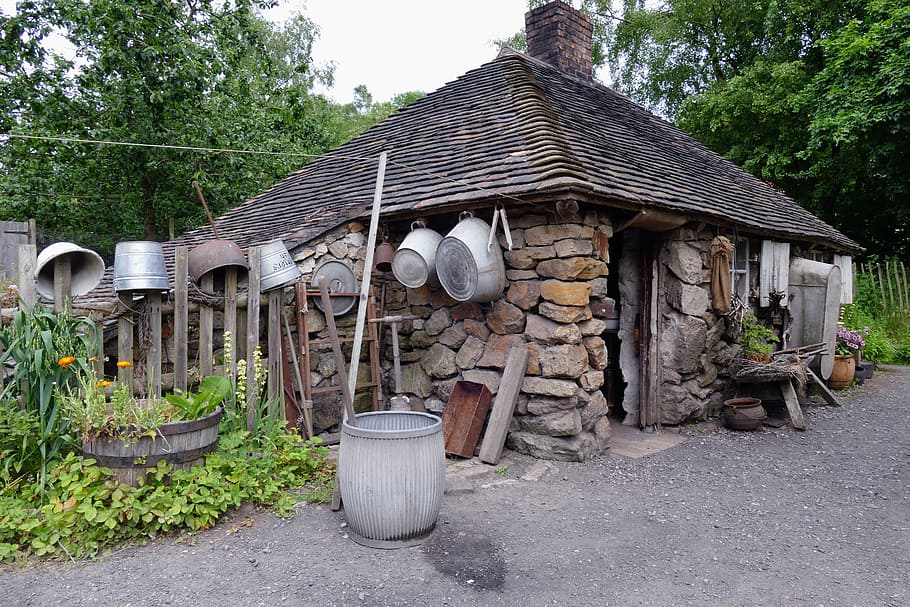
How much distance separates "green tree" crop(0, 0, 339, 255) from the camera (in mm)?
9492

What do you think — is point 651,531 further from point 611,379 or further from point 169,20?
point 169,20

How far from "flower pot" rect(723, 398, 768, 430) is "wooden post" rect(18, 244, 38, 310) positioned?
6221 mm

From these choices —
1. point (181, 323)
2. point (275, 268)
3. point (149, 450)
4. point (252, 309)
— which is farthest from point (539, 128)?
point (149, 450)

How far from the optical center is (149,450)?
3.44m

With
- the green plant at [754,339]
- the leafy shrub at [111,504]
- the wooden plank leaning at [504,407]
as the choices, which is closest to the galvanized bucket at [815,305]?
the green plant at [754,339]

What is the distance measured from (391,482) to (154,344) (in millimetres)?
2073

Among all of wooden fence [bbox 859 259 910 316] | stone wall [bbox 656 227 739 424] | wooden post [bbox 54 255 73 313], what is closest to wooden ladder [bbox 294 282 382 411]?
wooden post [bbox 54 255 73 313]

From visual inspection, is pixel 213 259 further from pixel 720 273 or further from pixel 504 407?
pixel 720 273

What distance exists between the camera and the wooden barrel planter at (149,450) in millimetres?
A: 3400

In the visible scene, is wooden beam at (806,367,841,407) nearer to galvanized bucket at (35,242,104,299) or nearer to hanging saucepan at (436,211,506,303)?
hanging saucepan at (436,211,506,303)

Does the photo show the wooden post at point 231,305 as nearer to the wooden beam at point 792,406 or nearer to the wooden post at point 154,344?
the wooden post at point 154,344

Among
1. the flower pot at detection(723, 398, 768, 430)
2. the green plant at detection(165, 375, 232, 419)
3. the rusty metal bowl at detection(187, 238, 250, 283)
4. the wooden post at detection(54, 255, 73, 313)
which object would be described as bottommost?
the flower pot at detection(723, 398, 768, 430)

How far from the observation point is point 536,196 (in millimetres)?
4836

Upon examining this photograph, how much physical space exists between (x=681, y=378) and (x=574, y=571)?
364cm
